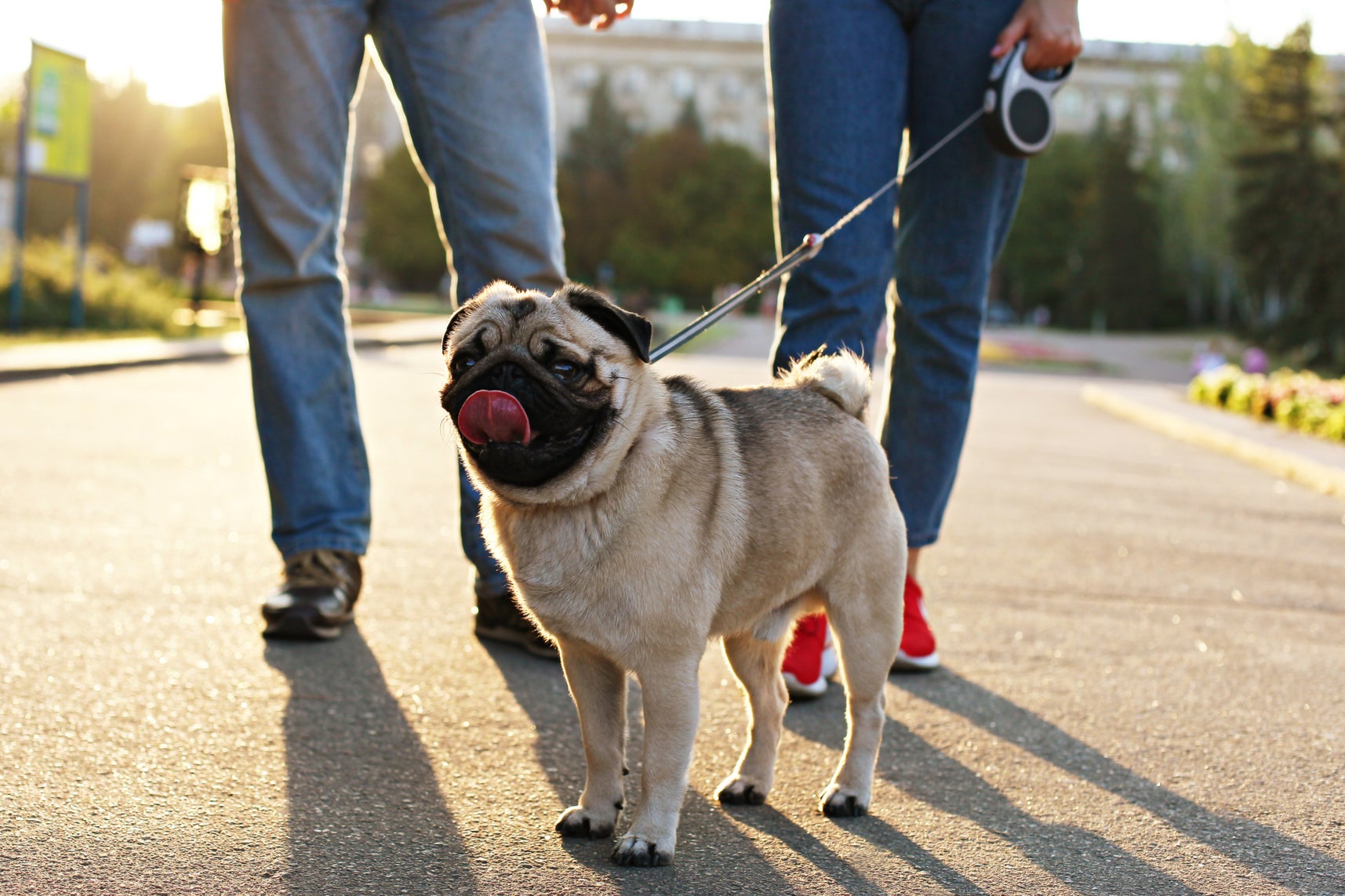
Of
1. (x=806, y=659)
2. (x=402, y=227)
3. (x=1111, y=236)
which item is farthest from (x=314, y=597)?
(x=402, y=227)

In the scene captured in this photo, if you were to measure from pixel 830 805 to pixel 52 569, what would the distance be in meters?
2.94

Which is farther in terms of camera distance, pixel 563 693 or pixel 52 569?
pixel 52 569

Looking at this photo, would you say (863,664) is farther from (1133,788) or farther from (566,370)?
(566,370)

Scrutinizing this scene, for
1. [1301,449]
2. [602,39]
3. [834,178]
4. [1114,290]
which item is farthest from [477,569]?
[602,39]

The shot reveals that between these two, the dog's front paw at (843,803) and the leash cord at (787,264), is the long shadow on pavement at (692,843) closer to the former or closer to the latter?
the dog's front paw at (843,803)

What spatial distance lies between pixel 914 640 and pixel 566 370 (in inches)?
66.8

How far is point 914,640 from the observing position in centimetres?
372

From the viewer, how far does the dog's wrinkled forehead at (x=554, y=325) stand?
2.41 meters

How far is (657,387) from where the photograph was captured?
2.59 meters

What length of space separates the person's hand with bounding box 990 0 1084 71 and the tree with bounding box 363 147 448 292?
72867mm

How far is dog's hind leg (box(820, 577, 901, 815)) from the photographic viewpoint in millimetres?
2732

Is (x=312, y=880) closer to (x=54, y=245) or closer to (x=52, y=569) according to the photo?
(x=52, y=569)

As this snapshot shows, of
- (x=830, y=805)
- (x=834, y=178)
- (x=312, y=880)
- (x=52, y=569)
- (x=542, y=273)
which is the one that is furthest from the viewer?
(x=52, y=569)

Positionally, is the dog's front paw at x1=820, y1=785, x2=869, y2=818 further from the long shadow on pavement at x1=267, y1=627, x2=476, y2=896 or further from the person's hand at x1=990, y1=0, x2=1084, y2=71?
the person's hand at x1=990, y1=0, x2=1084, y2=71
